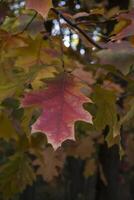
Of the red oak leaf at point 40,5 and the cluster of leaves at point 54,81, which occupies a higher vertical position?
the red oak leaf at point 40,5

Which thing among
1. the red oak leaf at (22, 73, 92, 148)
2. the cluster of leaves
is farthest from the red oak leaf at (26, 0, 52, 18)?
the red oak leaf at (22, 73, 92, 148)

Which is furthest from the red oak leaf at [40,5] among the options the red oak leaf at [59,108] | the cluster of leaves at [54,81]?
the red oak leaf at [59,108]

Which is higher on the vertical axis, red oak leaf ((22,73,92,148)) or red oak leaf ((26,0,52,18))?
red oak leaf ((26,0,52,18))

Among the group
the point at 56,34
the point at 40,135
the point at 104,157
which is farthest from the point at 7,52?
the point at 104,157

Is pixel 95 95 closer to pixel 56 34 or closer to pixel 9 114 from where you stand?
pixel 56 34

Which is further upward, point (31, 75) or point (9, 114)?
point (31, 75)

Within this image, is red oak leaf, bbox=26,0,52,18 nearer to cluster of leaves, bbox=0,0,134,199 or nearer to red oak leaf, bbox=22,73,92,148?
cluster of leaves, bbox=0,0,134,199

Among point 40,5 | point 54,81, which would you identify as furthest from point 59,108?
point 40,5

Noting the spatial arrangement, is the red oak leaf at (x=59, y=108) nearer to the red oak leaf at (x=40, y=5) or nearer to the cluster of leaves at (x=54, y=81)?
the cluster of leaves at (x=54, y=81)
